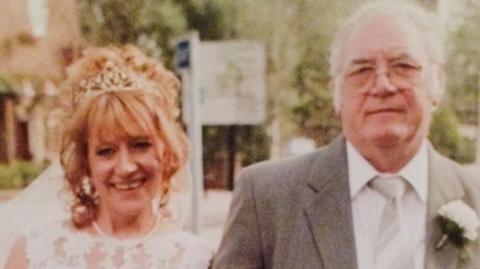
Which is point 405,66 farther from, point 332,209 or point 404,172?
point 332,209

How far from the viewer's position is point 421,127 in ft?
6.86

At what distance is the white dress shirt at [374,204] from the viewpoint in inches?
84.7

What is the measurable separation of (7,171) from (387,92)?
18.2 feet

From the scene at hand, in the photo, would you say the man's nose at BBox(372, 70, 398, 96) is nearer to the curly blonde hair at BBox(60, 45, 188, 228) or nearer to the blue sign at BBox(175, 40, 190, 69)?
the curly blonde hair at BBox(60, 45, 188, 228)

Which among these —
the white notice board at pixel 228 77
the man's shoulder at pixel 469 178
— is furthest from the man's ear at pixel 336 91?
the white notice board at pixel 228 77

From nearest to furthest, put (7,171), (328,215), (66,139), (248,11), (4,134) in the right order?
(328,215) < (66,139) < (248,11) < (7,171) < (4,134)

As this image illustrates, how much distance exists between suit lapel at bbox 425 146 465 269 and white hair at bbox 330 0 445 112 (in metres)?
0.23

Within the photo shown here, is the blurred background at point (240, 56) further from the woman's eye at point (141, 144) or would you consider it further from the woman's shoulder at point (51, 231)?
the woman's eye at point (141, 144)

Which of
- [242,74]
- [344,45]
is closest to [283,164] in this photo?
[344,45]

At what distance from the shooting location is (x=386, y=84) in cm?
204

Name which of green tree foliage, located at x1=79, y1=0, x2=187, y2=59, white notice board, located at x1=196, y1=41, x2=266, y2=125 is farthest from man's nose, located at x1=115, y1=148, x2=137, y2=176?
green tree foliage, located at x1=79, y1=0, x2=187, y2=59

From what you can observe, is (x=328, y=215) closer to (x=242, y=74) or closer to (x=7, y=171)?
(x=242, y=74)

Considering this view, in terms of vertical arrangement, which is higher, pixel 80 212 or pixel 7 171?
pixel 80 212

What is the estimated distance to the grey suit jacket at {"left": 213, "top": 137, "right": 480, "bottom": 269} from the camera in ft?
7.04
